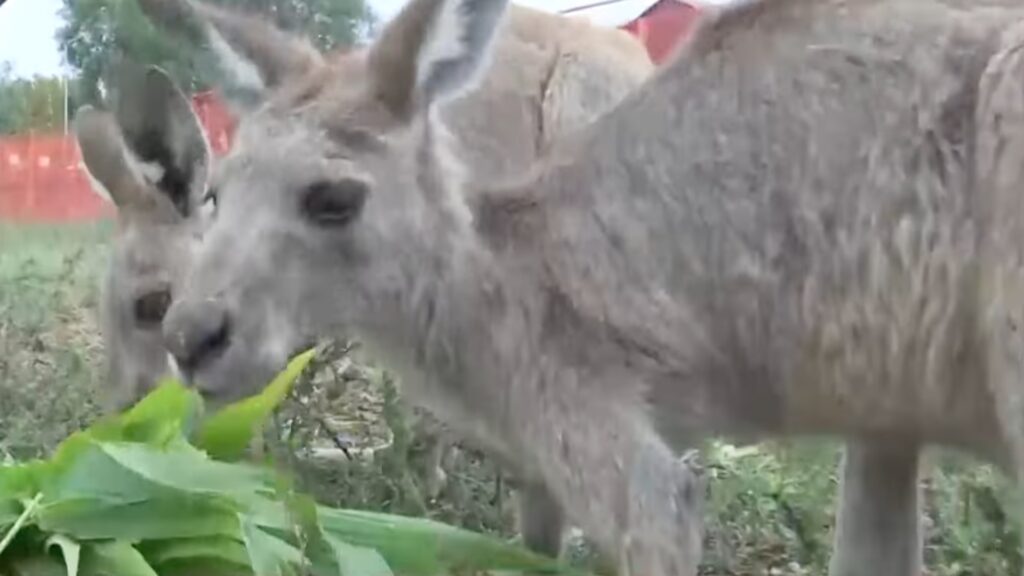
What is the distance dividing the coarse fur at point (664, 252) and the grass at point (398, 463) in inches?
16.6

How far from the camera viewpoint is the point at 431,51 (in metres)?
3.39

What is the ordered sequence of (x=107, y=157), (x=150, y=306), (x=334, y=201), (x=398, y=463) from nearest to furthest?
1. (x=334, y=201)
2. (x=150, y=306)
3. (x=398, y=463)
4. (x=107, y=157)

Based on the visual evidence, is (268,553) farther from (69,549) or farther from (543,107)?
(543,107)

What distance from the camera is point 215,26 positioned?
3.71 m

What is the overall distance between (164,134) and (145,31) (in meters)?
0.50

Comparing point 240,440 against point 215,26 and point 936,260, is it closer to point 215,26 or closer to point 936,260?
point 215,26

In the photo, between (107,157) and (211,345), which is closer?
(211,345)

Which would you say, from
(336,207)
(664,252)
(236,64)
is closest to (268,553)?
(336,207)

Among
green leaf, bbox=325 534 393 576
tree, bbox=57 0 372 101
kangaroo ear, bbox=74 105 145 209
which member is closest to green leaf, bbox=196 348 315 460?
green leaf, bbox=325 534 393 576

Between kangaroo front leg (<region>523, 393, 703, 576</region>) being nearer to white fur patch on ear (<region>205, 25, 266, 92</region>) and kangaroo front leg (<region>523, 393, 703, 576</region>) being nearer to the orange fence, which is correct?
white fur patch on ear (<region>205, 25, 266, 92</region>)

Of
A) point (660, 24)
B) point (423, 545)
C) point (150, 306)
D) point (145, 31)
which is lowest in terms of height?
point (423, 545)

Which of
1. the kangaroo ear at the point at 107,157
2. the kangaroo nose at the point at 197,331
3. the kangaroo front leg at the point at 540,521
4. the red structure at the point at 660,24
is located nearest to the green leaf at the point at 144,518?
the kangaroo nose at the point at 197,331

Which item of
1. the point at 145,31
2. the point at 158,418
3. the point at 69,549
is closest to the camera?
the point at 69,549

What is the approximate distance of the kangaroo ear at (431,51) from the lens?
3359 mm
